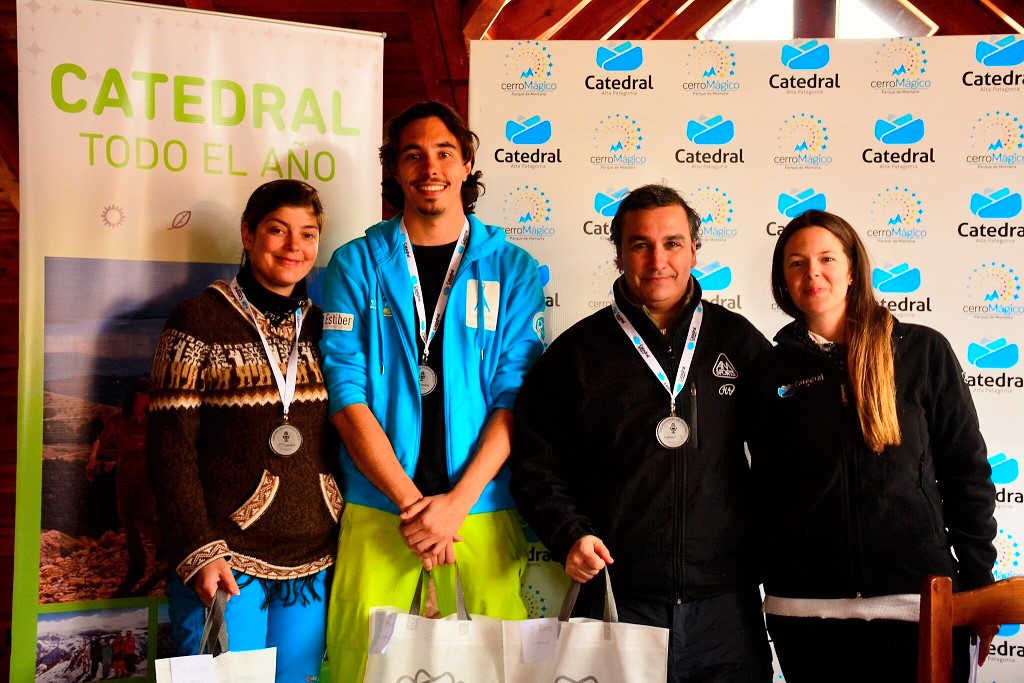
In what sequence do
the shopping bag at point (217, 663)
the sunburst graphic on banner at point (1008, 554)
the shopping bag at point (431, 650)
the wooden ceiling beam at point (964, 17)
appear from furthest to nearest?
the wooden ceiling beam at point (964, 17), the sunburst graphic on banner at point (1008, 554), the shopping bag at point (431, 650), the shopping bag at point (217, 663)

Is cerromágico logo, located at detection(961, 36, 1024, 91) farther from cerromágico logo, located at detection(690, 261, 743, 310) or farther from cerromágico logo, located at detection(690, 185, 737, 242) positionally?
cerromágico logo, located at detection(690, 261, 743, 310)

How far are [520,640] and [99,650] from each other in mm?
1534

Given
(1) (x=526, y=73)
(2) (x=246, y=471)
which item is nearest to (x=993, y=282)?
(1) (x=526, y=73)

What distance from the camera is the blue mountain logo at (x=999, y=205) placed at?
293 centimetres

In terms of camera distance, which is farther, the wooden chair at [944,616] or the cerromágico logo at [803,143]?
the cerromágico logo at [803,143]

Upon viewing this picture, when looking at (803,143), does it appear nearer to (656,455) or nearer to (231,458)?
(656,455)

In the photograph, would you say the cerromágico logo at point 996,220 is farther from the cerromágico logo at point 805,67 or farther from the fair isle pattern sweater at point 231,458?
the fair isle pattern sweater at point 231,458

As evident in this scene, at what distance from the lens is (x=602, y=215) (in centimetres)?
297

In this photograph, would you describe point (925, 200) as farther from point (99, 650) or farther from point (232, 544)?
point (99, 650)

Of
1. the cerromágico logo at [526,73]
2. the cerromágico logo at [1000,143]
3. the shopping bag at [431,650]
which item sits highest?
Answer: the cerromágico logo at [526,73]

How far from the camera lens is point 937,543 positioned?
196 cm

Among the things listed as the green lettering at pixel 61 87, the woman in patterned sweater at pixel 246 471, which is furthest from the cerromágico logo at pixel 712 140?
the green lettering at pixel 61 87

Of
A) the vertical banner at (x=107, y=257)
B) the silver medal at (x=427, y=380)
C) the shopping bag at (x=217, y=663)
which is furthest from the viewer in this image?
the vertical banner at (x=107, y=257)

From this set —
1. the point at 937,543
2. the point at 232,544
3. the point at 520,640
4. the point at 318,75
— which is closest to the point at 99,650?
the point at 232,544
